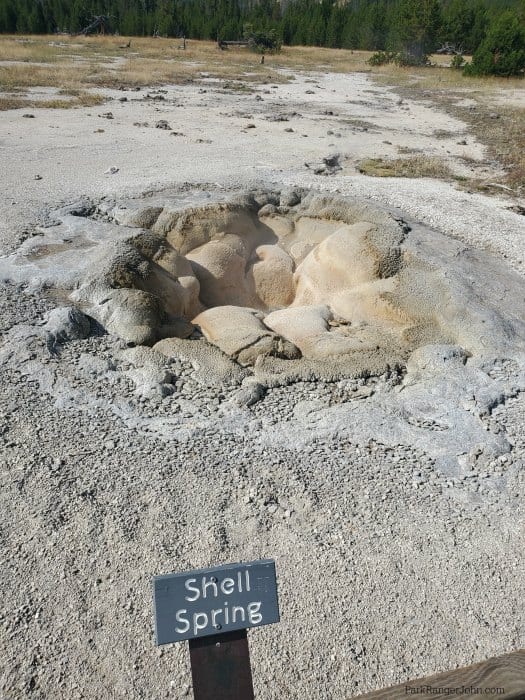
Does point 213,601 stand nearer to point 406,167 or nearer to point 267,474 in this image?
point 267,474

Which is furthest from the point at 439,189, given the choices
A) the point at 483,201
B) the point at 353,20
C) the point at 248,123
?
the point at 353,20

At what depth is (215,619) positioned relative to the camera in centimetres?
154

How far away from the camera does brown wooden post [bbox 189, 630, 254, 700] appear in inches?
58.9

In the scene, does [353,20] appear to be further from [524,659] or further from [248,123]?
[524,659]

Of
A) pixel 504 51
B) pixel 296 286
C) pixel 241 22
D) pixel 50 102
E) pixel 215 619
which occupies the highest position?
pixel 241 22

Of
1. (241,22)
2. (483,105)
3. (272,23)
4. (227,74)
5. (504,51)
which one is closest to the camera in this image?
(483,105)

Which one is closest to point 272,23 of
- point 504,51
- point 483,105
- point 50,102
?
point 504,51

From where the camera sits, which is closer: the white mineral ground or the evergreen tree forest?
the white mineral ground

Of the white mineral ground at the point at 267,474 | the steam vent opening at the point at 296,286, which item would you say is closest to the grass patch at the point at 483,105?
the steam vent opening at the point at 296,286

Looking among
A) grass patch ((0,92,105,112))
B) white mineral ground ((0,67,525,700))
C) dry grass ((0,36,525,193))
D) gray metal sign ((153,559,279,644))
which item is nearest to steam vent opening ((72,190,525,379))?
white mineral ground ((0,67,525,700))

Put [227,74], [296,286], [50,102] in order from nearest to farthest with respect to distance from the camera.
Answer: [296,286] < [50,102] < [227,74]

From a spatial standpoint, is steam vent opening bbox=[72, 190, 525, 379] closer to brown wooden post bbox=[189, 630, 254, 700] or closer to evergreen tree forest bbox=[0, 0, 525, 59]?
brown wooden post bbox=[189, 630, 254, 700]

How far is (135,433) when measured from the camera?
3350 millimetres

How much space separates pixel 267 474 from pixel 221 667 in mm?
1642
